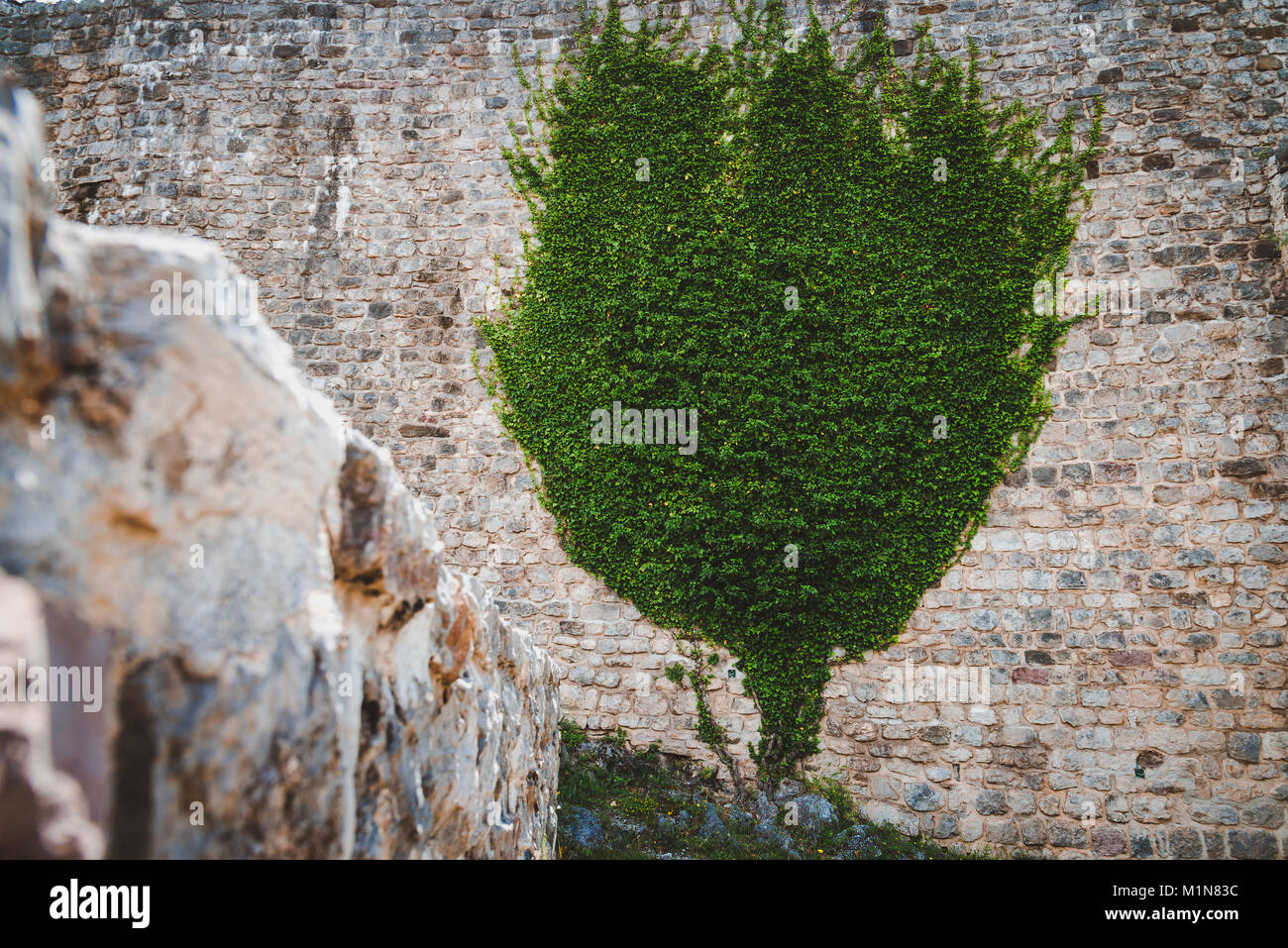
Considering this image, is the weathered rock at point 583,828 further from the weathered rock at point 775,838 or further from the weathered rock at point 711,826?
the weathered rock at point 775,838

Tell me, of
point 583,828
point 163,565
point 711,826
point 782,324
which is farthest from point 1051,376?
point 163,565

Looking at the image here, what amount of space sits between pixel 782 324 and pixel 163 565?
5.29 meters

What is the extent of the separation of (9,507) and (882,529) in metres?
5.38

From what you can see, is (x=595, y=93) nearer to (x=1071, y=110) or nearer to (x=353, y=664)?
(x=1071, y=110)

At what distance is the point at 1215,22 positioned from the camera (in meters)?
5.62

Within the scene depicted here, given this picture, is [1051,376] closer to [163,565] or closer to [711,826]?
[711,826]

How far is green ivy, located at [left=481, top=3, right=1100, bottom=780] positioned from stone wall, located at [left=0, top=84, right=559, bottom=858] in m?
4.42

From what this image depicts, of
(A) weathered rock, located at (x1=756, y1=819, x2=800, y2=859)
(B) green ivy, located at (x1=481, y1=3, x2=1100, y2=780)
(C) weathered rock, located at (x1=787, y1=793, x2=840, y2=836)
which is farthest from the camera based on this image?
(B) green ivy, located at (x1=481, y1=3, x2=1100, y2=780)

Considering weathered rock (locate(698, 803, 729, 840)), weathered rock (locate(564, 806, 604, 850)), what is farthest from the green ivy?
weathered rock (locate(564, 806, 604, 850))

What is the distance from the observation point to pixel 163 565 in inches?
39.9

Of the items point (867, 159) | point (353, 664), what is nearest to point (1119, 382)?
point (867, 159)

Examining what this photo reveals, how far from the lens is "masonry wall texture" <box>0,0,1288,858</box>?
5.04 metres

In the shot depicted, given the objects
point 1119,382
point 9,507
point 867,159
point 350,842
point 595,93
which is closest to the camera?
point 9,507

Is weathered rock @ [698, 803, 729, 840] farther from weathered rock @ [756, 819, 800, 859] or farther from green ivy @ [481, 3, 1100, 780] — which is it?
green ivy @ [481, 3, 1100, 780]
